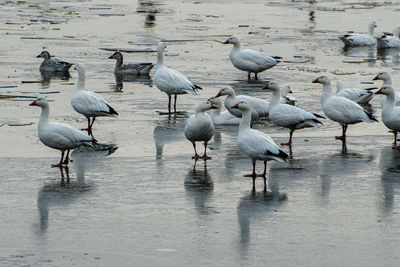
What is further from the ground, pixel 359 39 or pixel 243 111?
pixel 243 111

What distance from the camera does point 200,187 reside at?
11.1 m

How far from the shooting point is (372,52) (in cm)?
2620

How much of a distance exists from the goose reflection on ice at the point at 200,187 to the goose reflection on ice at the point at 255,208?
18.1 inches

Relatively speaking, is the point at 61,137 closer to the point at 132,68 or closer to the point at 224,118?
the point at 224,118

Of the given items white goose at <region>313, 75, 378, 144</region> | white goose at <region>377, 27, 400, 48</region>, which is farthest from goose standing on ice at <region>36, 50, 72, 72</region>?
white goose at <region>377, 27, 400, 48</region>

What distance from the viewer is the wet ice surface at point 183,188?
8523mm

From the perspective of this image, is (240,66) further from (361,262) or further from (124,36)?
(361,262)

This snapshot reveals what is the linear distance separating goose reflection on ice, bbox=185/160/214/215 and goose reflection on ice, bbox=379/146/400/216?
223 centimetres

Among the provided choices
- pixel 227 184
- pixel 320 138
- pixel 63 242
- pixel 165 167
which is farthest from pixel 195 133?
pixel 63 242

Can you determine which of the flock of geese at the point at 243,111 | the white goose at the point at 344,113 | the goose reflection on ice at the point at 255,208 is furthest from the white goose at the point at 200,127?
the white goose at the point at 344,113

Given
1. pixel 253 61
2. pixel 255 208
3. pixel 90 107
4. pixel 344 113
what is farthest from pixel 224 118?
pixel 255 208

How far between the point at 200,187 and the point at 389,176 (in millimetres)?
2845

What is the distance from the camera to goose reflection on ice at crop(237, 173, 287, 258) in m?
8.91

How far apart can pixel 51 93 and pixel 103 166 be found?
6.57 meters
